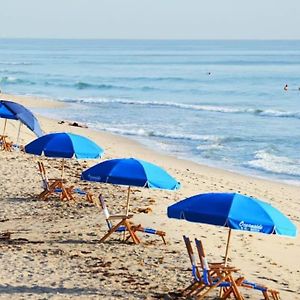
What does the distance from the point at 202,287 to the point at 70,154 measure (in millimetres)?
4936

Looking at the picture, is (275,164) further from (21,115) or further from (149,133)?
(21,115)

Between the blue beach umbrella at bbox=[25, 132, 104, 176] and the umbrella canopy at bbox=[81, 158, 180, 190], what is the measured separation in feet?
6.64

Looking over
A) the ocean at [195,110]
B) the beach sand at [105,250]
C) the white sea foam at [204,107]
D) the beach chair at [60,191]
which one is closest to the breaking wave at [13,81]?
the ocean at [195,110]

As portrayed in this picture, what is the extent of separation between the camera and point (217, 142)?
2795 cm

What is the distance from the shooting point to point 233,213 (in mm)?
8750

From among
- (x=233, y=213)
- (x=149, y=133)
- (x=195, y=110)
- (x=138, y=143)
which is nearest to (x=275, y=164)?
(x=138, y=143)

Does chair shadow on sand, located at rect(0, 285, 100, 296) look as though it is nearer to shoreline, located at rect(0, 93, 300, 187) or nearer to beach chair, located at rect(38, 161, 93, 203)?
beach chair, located at rect(38, 161, 93, 203)

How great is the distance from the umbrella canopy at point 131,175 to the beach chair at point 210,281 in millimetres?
1937

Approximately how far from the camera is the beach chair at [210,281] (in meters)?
9.09

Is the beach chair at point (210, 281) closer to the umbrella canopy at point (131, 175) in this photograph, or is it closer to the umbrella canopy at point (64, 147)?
the umbrella canopy at point (131, 175)

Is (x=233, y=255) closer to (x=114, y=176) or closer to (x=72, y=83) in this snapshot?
(x=114, y=176)

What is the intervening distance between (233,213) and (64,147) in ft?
17.7

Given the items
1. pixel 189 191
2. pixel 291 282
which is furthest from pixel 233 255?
pixel 189 191

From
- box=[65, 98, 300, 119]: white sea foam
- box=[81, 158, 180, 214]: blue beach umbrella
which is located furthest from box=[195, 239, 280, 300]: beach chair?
box=[65, 98, 300, 119]: white sea foam
